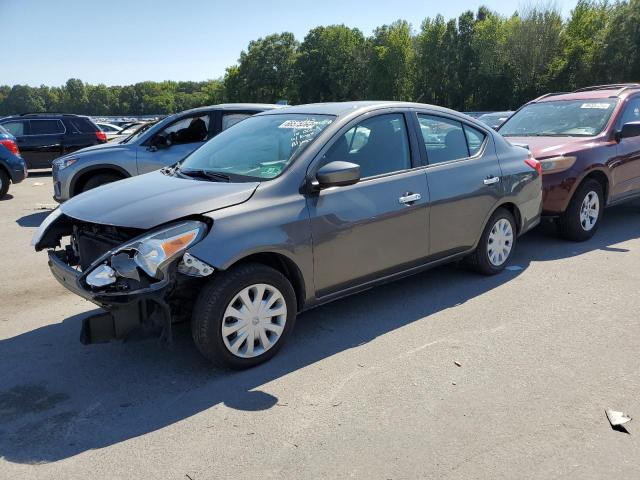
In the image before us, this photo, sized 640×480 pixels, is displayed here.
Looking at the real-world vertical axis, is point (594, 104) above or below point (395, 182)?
above

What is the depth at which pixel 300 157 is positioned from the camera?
4.16 m

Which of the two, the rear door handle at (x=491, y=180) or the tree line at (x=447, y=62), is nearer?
the rear door handle at (x=491, y=180)

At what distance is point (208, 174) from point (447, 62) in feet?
213

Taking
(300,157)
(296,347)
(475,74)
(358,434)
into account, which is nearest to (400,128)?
(300,157)

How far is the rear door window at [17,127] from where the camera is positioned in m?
15.4

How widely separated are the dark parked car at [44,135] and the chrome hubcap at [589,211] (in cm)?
1310

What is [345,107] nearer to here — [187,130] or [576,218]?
[576,218]

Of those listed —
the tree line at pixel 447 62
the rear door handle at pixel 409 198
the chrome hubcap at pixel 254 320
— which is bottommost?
the chrome hubcap at pixel 254 320

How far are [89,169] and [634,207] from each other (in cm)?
865

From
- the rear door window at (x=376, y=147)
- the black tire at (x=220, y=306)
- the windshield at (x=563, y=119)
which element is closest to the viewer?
the black tire at (x=220, y=306)

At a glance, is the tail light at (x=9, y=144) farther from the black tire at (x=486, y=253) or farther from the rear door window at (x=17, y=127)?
the black tire at (x=486, y=253)

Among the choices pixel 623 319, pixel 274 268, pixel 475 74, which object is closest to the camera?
pixel 274 268

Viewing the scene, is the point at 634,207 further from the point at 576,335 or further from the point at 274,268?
the point at 274,268

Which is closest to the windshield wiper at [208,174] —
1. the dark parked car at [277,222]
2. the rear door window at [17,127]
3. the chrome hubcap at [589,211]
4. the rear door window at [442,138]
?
the dark parked car at [277,222]
